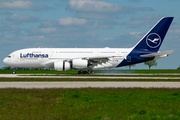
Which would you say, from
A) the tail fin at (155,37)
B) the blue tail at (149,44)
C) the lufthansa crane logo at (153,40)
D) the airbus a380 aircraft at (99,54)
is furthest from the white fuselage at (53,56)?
the lufthansa crane logo at (153,40)

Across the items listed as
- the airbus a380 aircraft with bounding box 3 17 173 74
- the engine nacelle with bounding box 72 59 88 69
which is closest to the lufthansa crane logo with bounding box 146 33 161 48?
the airbus a380 aircraft with bounding box 3 17 173 74

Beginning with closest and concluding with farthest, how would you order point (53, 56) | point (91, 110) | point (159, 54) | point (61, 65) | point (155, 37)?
1. point (91, 110)
2. point (61, 65)
3. point (159, 54)
4. point (155, 37)
5. point (53, 56)

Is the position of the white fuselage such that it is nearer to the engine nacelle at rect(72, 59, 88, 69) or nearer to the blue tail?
the blue tail

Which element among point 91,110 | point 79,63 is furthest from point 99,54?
point 91,110

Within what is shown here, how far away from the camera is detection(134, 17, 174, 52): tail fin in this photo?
4544 centimetres

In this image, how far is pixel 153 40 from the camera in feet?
151

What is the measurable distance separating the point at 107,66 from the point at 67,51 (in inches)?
322

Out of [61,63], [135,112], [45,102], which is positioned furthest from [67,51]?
[135,112]

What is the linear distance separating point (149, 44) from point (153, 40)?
1045 mm

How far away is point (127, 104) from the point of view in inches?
507

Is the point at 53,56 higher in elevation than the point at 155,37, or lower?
lower

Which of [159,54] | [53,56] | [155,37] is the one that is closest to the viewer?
[159,54]

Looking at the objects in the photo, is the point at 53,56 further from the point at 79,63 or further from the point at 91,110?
the point at 91,110

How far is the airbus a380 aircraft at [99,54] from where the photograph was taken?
45688 mm
